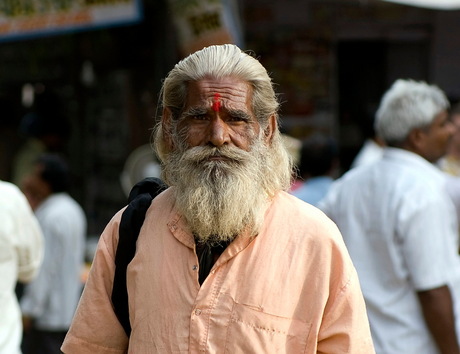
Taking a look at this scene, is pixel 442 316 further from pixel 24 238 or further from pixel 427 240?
pixel 24 238

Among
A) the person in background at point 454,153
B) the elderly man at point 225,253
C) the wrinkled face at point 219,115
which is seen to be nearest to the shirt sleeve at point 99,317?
the elderly man at point 225,253

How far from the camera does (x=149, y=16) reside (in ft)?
27.8

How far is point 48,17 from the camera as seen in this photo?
707 centimetres

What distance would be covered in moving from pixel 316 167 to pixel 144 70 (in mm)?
3227

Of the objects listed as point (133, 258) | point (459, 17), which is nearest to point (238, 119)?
point (133, 258)

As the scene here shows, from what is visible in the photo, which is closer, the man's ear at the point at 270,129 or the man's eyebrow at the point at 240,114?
the man's eyebrow at the point at 240,114

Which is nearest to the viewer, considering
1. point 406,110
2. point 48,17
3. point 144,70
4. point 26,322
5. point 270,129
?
point 270,129

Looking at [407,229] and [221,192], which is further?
[407,229]

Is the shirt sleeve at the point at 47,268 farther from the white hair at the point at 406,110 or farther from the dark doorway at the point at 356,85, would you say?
the dark doorway at the point at 356,85

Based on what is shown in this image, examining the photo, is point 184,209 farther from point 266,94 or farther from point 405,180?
point 405,180

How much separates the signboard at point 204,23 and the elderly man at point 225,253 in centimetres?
380

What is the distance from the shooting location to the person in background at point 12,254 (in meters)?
4.43

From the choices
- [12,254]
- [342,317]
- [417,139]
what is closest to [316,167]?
[417,139]

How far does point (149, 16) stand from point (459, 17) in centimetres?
288
